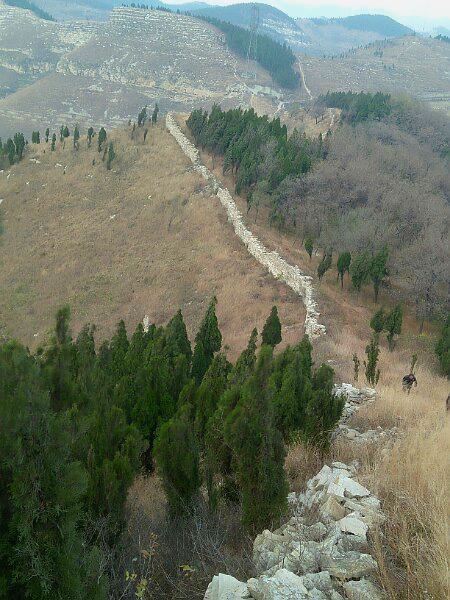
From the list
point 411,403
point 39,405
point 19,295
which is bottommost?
point 19,295

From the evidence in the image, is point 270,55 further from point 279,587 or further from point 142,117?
point 279,587

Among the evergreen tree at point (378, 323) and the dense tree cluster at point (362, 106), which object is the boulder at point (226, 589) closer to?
the evergreen tree at point (378, 323)

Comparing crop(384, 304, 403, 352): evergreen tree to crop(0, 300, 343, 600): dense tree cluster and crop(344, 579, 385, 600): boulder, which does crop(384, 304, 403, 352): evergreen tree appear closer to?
crop(0, 300, 343, 600): dense tree cluster

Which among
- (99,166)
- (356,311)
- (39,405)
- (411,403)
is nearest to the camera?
(39,405)

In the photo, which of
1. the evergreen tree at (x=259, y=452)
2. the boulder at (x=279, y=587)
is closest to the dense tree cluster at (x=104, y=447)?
the evergreen tree at (x=259, y=452)

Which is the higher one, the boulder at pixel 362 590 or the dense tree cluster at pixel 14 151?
A: the boulder at pixel 362 590

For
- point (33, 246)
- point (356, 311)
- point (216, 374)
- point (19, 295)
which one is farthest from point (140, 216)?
point (216, 374)

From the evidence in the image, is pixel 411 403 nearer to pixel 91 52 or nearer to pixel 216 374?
pixel 216 374
